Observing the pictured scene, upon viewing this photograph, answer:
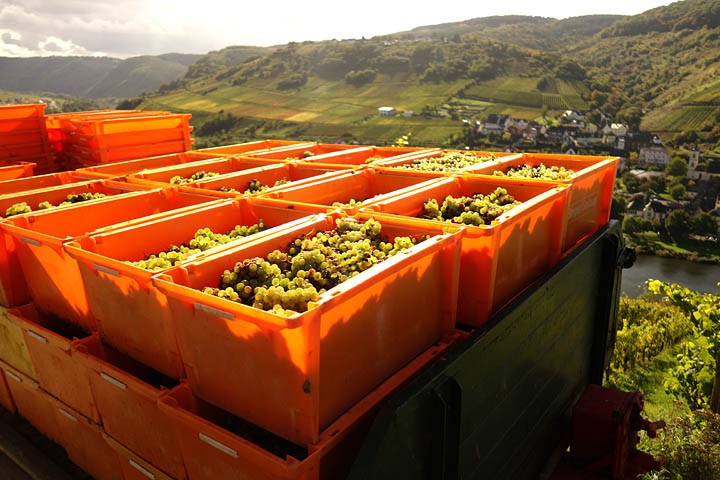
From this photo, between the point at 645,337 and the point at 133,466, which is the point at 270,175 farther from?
the point at 645,337

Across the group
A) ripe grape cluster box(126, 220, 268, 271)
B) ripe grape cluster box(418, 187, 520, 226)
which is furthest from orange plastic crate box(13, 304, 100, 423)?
ripe grape cluster box(418, 187, 520, 226)

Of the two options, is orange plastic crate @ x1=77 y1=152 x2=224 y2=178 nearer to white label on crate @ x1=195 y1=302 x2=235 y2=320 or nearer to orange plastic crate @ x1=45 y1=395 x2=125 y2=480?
orange plastic crate @ x1=45 y1=395 x2=125 y2=480

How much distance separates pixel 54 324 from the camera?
280 cm

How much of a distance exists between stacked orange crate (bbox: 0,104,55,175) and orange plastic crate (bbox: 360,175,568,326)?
14.4 feet

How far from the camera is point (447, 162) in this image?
14.4ft

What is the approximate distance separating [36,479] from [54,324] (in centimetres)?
A: 87

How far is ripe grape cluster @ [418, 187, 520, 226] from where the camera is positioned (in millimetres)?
2654

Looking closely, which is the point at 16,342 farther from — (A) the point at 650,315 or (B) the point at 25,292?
→ (A) the point at 650,315

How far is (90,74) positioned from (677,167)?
149788 mm

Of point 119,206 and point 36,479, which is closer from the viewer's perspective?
point 36,479

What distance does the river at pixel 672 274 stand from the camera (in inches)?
1416

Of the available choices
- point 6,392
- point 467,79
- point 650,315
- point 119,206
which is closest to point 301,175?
point 119,206

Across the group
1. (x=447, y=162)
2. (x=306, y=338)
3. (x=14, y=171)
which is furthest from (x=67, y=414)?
(x=447, y=162)

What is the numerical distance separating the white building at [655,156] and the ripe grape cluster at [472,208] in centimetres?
6439
